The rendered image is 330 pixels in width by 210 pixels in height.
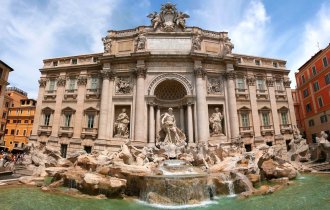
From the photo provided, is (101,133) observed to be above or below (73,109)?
below

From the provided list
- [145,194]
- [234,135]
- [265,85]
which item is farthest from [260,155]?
[265,85]

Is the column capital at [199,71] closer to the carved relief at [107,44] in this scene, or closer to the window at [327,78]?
the carved relief at [107,44]

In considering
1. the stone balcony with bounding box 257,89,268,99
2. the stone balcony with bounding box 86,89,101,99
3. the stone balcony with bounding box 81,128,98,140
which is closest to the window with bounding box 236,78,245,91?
the stone balcony with bounding box 257,89,268,99

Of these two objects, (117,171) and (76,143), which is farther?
(76,143)

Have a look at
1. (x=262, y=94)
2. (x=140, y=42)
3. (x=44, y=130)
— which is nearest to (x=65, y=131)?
(x=44, y=130)

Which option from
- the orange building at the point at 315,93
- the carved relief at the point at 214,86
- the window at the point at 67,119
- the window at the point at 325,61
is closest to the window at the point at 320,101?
the orange building at the point at 315,93

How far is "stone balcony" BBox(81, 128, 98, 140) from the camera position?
69.7ft

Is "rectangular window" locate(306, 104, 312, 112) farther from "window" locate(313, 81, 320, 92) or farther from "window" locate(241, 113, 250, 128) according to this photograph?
"window" locate(241, 113, 250, 128)

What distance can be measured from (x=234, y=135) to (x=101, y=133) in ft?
42.0

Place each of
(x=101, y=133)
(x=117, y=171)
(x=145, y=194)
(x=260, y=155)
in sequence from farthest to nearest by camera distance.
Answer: (x=101, y=133)
(x=260, y=155)
(x=117, y=171)
(x=145, y=194)

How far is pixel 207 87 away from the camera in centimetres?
2209

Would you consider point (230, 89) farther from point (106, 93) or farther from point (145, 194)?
point (145, 194)

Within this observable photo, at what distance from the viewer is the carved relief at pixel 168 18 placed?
23.2 meters

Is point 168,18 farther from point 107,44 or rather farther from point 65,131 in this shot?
point 65,131
